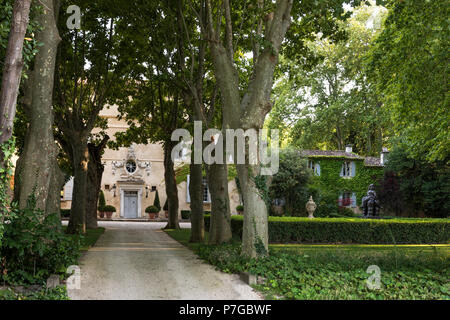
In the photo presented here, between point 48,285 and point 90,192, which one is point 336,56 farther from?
point 48,285

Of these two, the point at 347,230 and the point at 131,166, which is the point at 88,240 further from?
the point at 131,166

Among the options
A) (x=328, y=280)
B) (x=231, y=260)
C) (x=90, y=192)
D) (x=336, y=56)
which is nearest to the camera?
(x=328, y=280)

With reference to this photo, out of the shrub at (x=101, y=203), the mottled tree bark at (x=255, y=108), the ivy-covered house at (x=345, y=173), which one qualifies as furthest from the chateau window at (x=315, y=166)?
the mottled tree bark at (x=255, y=108)

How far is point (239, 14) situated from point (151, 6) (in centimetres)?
316

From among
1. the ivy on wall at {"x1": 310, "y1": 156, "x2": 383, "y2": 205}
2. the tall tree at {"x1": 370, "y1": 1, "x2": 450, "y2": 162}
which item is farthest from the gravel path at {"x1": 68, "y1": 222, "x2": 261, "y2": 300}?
the ivy on wall at {"x1": 310, "y1": 156, "x2": 383, "y2": 205}

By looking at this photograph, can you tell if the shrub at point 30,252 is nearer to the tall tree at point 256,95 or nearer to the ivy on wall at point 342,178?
the tall tree at point 256,95

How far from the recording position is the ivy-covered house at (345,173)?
37.8m

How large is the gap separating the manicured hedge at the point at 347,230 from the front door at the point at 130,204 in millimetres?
20388

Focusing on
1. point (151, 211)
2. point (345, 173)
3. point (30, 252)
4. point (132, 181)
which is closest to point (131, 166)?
point (132, 181)

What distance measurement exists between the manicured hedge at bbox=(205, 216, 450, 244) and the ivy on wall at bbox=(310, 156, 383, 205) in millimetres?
18274

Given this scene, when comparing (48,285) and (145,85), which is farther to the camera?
(145,85)

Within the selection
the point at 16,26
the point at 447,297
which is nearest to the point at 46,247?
the point at 16,26

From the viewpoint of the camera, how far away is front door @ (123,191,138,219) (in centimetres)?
3672

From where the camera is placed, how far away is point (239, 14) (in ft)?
45.6
